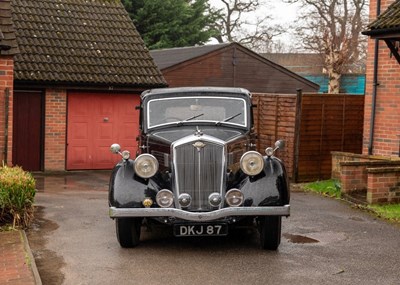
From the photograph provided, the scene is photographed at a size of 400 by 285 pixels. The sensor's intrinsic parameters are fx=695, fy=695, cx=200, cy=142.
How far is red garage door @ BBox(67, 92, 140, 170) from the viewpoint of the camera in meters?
17.9

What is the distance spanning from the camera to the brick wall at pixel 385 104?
13.6 metres

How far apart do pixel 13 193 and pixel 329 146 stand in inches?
322

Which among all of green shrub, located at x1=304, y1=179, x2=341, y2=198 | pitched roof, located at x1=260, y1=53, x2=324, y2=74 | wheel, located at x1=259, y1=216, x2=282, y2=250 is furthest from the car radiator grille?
pitched roof, located at x1=260, y1=53, x2=324, y2=74

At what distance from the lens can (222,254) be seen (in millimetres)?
7961

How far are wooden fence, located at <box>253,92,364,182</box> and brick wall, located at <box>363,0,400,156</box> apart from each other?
3.54 ft

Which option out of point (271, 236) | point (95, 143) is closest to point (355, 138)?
point (95, 143)

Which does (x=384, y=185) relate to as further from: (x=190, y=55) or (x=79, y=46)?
(x=190, y=55)

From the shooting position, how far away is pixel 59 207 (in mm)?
11453

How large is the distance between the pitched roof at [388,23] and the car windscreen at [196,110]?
4.13m

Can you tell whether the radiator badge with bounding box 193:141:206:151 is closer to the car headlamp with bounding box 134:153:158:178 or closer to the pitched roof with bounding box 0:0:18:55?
the car headlamp with bounding box 134:153:158:178

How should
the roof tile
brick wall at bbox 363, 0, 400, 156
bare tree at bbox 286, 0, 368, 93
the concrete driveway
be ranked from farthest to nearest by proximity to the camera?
1. bare tree at bbox 286, 0, 368, 93
2. brick wall at bbox 363, 0, 400, 156
3. the roof tile
4. the concrete driveway

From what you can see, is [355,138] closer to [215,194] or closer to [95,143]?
[95,143]

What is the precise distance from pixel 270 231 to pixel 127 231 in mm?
1660

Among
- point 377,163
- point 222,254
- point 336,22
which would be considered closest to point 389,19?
point 377,163
